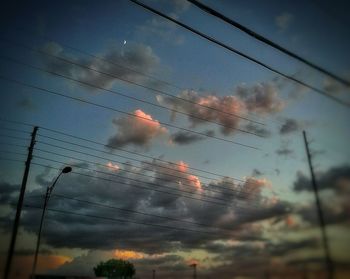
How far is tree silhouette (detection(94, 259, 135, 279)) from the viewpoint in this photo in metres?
107

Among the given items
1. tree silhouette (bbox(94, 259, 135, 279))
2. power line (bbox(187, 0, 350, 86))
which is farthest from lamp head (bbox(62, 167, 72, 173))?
tree silhouette (bbox(94, 259, 135, 279))

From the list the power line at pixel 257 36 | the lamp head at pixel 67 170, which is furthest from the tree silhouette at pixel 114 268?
the power line at pixel 257 36

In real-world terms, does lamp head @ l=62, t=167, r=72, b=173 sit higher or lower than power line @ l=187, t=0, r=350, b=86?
higher

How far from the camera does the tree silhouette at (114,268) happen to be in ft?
350

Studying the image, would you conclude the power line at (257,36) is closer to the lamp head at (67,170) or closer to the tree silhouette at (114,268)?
the lamp head at (67,170)

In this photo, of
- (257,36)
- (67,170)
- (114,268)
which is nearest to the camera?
(257,36)

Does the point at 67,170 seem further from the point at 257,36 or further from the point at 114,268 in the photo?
the point at 114,268

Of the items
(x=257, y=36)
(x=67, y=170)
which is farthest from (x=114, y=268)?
(x=257, y=36)

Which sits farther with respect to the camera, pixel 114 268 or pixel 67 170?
pixel 114 268

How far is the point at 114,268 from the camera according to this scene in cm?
10881

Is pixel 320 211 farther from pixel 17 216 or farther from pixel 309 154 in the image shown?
pixel 17 216

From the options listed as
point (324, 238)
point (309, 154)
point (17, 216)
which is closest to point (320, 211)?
point (324, 238)

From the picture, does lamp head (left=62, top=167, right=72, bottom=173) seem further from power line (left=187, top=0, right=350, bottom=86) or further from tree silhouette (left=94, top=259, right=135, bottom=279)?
tree silhouette (left=94, top=259, right=135, bottom=279)

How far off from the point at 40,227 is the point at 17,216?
24.5 feet
